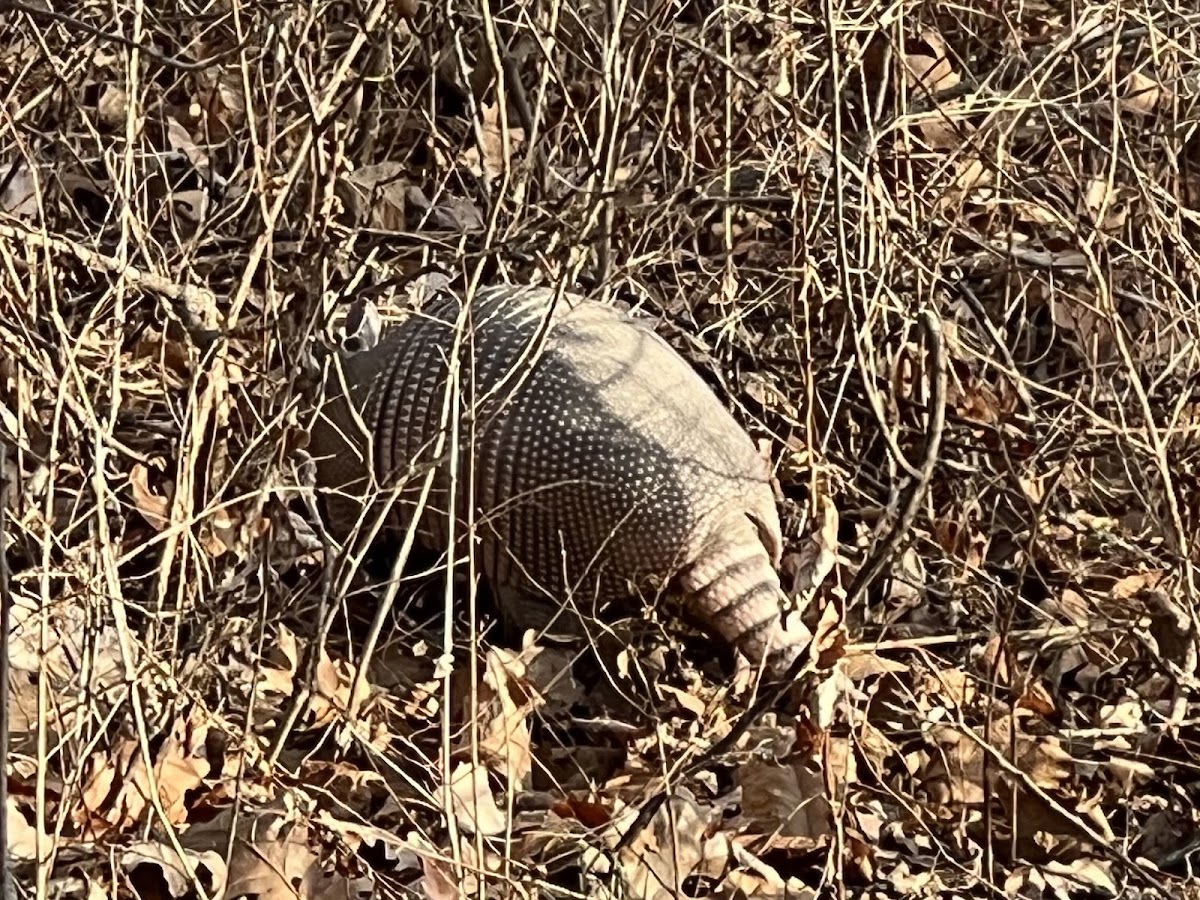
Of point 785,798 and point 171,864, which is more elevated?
point 171,864

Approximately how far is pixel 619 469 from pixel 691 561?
28 cm

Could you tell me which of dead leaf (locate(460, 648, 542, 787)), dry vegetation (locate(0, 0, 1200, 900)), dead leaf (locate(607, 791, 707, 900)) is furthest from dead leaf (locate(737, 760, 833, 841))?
dead leaf (locate(460, 648, 542, 787))

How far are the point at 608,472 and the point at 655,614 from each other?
362mm

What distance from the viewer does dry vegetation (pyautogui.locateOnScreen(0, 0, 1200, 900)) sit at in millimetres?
2736

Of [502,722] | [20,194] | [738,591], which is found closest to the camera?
[502,722]

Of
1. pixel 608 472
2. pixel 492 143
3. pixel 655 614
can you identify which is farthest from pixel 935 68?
pixel 655 614

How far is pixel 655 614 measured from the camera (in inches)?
148

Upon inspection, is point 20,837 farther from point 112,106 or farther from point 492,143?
point 492,143

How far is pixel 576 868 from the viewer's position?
9.29 ft

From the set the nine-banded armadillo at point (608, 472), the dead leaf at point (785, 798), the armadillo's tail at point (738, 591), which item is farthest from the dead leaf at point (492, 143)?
the dead leaf at point (785, 798)

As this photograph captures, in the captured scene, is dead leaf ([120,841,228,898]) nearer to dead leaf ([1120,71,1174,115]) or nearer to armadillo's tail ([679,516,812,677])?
armadillo's tail ([679,516,812,677])

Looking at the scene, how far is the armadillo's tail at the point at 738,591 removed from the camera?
144 inches

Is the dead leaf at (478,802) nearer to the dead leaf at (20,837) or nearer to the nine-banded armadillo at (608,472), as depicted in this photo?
the dead leaf at (20,837)

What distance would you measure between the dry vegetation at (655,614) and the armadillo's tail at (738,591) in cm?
13
